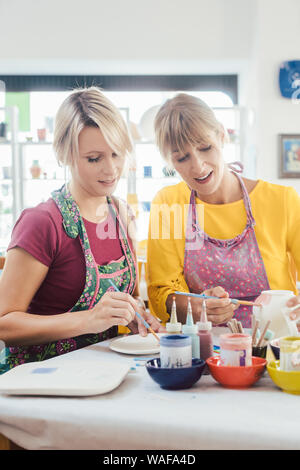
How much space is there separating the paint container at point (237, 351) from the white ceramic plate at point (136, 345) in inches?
10.6

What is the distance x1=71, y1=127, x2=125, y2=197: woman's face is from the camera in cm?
144

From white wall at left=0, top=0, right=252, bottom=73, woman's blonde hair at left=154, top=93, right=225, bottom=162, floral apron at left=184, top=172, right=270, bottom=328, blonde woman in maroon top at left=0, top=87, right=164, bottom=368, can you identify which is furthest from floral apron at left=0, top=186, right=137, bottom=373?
white wall at left=0, top=0, right=252, bottom=73

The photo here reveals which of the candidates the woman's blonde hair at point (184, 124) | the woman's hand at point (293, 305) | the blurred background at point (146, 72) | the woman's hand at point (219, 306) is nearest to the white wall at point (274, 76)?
the blurred background at point (146, 72)

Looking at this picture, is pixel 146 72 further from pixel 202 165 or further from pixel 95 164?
pixel 95 164

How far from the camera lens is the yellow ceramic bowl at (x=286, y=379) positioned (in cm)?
91

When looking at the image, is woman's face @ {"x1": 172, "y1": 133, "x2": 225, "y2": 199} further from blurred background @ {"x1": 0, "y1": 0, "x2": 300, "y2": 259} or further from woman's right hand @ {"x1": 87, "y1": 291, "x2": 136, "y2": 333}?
blurred background @ {"x1": 0, "y1": 0, "x2": 300, "y2": 259}

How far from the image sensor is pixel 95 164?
1.46 m

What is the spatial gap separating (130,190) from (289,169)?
153 cm

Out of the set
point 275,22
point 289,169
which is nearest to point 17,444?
point 289,169

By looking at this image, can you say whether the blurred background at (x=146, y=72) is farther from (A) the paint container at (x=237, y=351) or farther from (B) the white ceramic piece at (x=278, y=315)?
(A) the paint container at (x=237, y=351)

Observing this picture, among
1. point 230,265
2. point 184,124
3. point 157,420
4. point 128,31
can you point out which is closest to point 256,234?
point 230,265

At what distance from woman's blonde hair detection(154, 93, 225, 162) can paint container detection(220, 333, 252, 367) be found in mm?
806

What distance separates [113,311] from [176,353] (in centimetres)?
26
